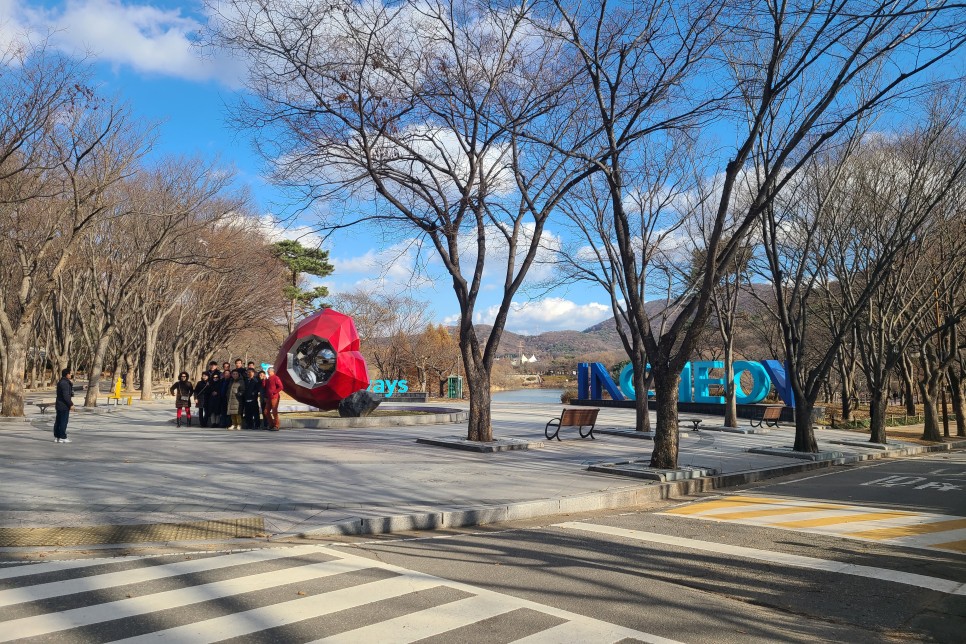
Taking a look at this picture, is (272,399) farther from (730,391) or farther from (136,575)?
(730,391)

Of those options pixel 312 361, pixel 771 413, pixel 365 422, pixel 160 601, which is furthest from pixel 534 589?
pixel 771 413

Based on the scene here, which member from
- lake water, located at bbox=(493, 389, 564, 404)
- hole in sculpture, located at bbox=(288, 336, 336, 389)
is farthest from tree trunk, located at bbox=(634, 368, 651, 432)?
lake water, located at bbox=(493, 389, 564, 404)

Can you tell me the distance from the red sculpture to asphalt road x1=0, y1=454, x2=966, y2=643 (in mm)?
15308

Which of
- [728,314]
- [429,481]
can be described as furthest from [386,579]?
[728,314]

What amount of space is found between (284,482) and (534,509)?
397cm

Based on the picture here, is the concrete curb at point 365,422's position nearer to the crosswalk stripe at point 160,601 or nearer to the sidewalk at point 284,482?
the sidewalk at point 284,482

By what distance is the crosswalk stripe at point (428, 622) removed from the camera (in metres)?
4.57

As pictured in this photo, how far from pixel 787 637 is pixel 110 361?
59.2 m

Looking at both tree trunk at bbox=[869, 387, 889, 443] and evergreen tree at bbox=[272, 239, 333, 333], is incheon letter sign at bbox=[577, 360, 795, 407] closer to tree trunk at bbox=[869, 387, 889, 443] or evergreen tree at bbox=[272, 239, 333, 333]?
tree trunk at bbox=[869, 387, 889, 443]

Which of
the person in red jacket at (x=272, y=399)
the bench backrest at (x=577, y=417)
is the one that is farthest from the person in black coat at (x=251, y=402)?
the bench backrest at (x=577, y=417)

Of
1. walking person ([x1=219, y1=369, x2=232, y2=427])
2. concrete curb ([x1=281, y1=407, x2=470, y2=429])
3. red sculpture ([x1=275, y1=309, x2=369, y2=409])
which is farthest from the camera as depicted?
red sculpture ([x1=275, y1=309, x2=369, y2=409])

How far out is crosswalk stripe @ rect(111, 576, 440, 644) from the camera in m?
4.52

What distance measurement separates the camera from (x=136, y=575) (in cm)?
597

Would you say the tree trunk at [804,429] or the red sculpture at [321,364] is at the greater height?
the red sculpture at [321,364]
